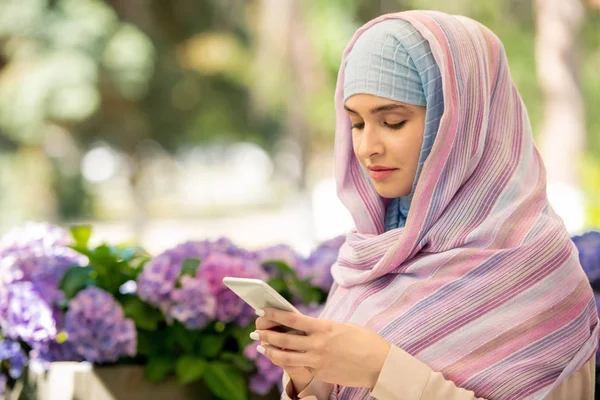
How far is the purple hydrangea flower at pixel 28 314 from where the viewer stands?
201 centimetres

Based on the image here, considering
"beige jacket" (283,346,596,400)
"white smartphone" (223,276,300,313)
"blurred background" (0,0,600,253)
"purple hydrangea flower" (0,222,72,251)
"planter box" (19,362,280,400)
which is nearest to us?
"white smartphone" (223,276,300,313)

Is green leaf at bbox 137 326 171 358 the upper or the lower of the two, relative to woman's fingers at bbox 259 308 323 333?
lower

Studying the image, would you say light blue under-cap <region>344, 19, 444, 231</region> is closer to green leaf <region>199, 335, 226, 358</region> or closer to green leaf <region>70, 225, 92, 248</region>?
green leaf <region>199, 335, 226, 358</region>

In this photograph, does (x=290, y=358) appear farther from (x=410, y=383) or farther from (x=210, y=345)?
(x=210, y=345)

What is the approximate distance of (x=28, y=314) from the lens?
6.61 feet

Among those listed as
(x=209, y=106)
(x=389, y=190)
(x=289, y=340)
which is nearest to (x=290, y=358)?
(x=289, y=340)

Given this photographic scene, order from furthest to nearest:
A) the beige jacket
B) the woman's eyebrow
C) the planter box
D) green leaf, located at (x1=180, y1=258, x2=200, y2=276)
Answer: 1. green leaf, located at (x1=180, y1=258, x2=200, y2=276)
2. the planter box
3. the woman's eyebrow
4. the beige jacket

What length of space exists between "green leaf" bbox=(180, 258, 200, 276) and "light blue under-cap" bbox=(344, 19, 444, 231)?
0.74 metres

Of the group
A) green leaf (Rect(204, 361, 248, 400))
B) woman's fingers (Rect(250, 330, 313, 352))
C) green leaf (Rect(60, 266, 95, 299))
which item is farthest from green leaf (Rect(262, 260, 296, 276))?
woman's fingers (Rect(250, 330, 313, 352))

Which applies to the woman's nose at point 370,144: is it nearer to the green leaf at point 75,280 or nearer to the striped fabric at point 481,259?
the striped fabric at point 481,259

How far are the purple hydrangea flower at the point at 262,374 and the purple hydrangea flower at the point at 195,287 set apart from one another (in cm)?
8

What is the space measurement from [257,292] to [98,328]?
81cm

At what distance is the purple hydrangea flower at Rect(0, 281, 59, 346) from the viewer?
2.01 metres

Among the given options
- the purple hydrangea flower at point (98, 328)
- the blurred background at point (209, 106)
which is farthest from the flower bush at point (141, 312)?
the blurred background at point (209, 106)
